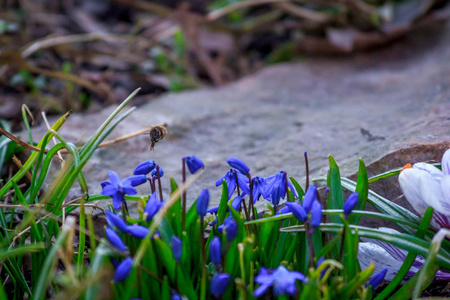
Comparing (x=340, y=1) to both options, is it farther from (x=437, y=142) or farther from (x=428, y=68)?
(x=437, y=142)

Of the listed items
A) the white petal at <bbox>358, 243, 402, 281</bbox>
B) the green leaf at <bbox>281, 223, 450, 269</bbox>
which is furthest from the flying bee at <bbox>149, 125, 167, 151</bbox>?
the white petal at <bbox>358, 243, 402, 281</bbox>

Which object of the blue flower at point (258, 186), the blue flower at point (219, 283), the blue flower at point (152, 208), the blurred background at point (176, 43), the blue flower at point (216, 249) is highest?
the blurred background at point (176, 43)

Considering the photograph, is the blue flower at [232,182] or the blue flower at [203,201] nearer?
the blue flower at [203,201]

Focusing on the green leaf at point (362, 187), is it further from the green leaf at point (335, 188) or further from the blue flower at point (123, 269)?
the blue flower at point (123, 269)

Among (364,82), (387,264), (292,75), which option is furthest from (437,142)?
(292,75)

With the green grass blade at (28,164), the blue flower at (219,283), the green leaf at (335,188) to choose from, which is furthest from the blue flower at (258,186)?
the green grass blade at (28,164)
